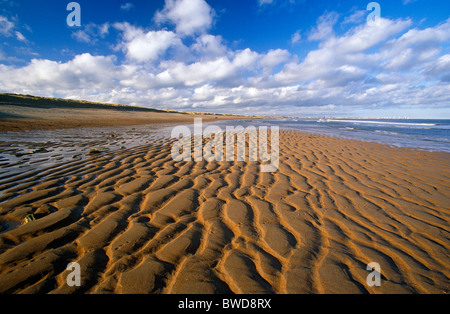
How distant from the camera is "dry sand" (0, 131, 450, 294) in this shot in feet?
5.63

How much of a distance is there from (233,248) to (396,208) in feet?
9.84

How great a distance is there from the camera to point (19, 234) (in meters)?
2.19

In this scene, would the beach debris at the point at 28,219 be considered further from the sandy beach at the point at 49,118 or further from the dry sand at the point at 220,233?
the sandy beach at the point at 49,118

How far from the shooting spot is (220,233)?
237cm

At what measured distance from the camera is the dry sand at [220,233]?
5.63 feet

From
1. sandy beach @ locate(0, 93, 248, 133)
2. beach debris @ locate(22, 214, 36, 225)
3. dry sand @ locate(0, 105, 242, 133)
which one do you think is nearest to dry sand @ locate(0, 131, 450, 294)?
beach debris @ locate(22, 214, 36, 225)

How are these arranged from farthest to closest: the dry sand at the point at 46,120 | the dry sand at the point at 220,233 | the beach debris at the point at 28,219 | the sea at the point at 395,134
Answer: the dry sand at the point at 46,120
the sea at the point at 395,134
the beach debris at the point at 28,219
the dry sand at the point at 220,233

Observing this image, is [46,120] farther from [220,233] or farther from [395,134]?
[395,134]

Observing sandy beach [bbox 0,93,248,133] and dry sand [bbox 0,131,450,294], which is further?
sandy beach [bbox 0,93,248,133]

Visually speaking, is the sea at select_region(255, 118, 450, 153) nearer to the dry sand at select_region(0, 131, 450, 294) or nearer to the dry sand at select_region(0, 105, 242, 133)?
the dry sand at select_region(0, 131, 450, 294)

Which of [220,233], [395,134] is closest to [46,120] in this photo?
[220,233]

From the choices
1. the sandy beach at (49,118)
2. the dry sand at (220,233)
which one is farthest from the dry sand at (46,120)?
the dry sand at (220,233)

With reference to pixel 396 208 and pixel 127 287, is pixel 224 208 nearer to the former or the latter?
pixel 127 287

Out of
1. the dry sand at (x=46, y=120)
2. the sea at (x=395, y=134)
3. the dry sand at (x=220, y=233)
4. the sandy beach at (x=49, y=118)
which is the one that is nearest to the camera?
the dry sand at (x=220, y=233)
